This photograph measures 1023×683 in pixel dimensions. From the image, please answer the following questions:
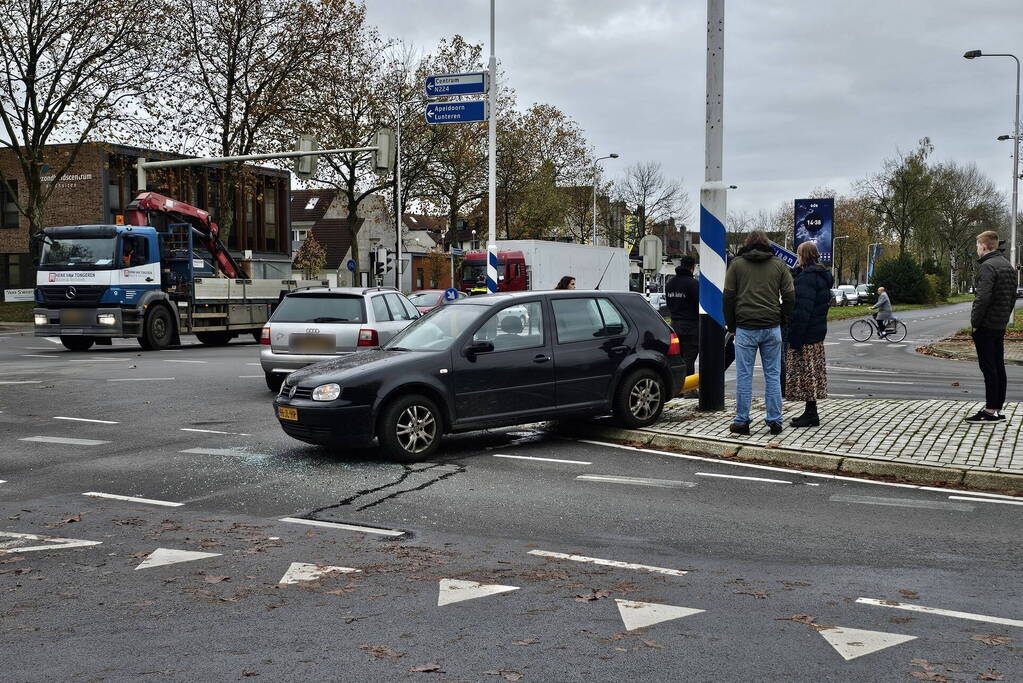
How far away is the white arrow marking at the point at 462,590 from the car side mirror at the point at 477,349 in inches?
169

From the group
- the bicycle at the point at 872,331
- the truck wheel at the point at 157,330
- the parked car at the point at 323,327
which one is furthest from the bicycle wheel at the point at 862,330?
the parked car at the point at 323,327

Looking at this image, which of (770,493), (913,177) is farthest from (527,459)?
(913,177)

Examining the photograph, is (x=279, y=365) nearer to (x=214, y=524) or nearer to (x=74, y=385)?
(x=74, y=385)

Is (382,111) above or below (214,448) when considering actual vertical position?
above

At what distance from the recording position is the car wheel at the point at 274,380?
14.5m

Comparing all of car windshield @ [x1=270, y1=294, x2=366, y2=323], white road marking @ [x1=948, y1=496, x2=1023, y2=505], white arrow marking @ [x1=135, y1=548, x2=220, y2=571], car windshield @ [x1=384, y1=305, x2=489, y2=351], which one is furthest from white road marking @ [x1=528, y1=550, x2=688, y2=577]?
car windshield @ [x1=270, y1=294, x2=366, y2=323]

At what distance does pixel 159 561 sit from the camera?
5.58 m

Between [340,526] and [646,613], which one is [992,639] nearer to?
[646,613]

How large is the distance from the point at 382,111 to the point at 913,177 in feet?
132

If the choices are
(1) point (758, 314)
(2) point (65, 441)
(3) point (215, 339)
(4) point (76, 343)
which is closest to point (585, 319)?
(1) point (758, 314)

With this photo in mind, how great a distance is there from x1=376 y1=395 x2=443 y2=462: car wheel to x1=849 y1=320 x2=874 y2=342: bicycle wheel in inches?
920

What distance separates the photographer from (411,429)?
351 inches

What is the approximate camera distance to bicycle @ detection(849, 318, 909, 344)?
A: 29891mm

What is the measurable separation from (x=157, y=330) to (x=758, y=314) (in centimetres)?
1837
